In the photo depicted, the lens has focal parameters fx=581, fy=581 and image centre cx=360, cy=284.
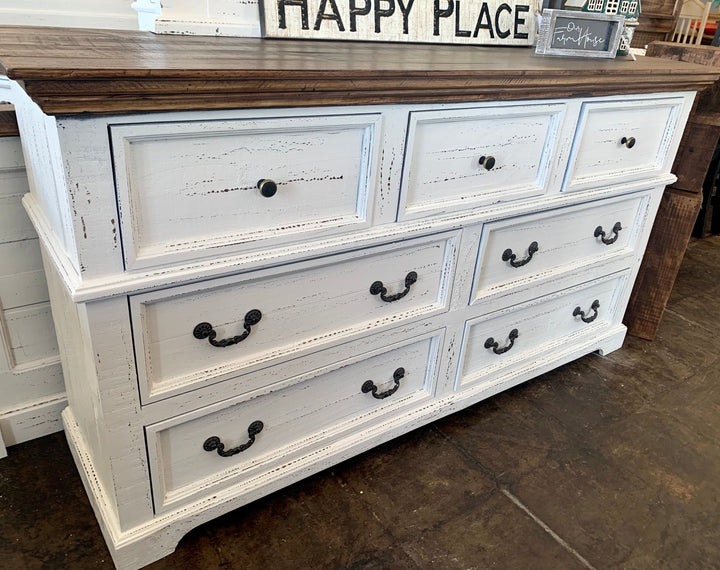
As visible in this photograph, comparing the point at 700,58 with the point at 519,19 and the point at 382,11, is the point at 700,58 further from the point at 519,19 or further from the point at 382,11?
the point at 382,11

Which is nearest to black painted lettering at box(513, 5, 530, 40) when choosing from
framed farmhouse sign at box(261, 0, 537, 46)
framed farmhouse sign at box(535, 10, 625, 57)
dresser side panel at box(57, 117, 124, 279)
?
framed farmhouse sign at box(261, 0, 537, 46)

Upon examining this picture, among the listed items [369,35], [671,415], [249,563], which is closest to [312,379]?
[249,563]

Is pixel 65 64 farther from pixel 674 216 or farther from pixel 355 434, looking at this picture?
pixel 674 216

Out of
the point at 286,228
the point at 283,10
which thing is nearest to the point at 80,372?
the point at 286,228

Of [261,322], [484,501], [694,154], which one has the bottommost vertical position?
[484,501]

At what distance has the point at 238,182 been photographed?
0.93 m

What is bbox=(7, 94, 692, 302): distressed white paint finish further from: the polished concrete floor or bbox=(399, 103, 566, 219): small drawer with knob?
the polished concrete floor

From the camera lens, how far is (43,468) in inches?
53.4

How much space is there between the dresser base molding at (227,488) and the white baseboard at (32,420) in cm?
6

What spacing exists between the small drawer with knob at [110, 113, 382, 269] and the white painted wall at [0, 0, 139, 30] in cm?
62

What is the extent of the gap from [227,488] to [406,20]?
114 cm

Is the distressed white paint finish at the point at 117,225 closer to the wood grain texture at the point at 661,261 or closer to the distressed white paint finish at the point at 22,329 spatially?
the distressed white paint finish at the point at 22,329

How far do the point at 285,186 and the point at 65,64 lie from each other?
0.37m

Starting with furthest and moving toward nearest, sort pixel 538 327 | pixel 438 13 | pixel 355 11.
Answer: pixel 538 327 < pixel 438 13 < pixel 355 11
